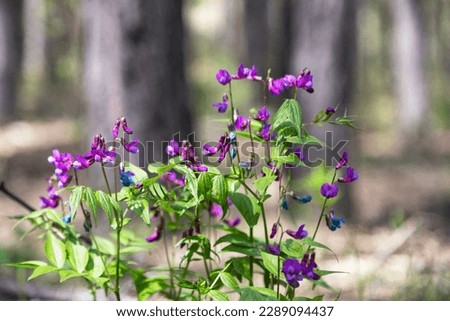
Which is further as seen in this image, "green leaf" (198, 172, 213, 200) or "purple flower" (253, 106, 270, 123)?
"purple flower" (253, 106, 270, 123)

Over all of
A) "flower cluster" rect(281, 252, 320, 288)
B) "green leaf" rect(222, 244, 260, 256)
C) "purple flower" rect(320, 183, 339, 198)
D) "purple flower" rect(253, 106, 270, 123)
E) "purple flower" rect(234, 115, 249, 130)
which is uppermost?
"purple flower" rect(253, 106, 270, 123)

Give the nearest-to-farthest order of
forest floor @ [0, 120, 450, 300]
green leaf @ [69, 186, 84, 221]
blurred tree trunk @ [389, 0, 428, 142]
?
green leaf @ [69, 186, 84, 221] → forest floor @ [0, 120, 450, 300] → blurred tree trunk @ [389, 0, 428, 142]

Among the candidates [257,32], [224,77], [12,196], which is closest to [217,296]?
[224,77]

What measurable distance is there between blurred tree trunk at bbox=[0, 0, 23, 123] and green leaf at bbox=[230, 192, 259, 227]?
1411cm

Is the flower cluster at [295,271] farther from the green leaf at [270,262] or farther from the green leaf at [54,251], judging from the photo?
the green leaf at [54,251]

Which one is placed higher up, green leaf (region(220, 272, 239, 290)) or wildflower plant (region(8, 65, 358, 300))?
wildflower plant (region(8, 65, 358, 300))

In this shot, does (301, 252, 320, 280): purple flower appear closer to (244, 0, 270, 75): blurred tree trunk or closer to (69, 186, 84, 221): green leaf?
(69, 186, 84, 221): green leaf

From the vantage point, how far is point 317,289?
4.14 metres

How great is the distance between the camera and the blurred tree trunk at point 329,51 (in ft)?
19.9

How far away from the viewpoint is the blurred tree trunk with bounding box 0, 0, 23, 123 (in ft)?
50.7

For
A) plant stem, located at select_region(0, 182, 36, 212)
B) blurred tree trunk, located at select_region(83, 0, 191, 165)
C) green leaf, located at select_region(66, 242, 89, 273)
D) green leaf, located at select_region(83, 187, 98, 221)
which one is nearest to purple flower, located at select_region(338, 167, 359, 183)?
green leaf, located at select_region(83, 187, 98, 221)

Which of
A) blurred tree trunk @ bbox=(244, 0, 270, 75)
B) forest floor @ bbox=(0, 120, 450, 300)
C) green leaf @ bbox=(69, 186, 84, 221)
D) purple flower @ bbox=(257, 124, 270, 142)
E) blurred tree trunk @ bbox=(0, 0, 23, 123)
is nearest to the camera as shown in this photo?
green leaf @ bbox=(69, 186, 84, 221)

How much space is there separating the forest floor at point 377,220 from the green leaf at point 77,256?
0.27 metres
